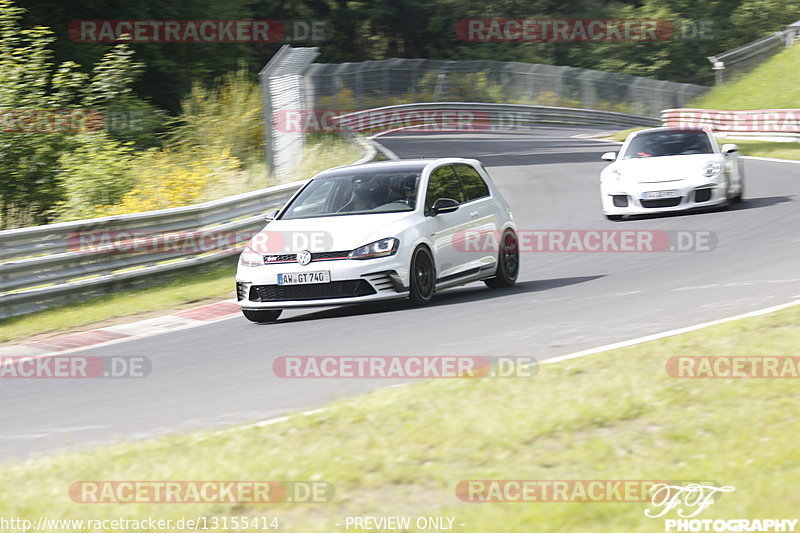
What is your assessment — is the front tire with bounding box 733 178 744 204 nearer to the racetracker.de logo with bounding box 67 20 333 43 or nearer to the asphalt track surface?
the asphalt track surface

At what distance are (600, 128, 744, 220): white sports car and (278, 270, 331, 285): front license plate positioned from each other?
27.3 feet

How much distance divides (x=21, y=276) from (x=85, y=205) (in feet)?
19.2

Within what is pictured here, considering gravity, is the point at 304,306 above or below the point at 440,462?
below

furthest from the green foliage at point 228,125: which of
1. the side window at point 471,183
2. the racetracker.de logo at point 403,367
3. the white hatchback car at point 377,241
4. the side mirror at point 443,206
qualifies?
the racetracker.de logo at point 403,367

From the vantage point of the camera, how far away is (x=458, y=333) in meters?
9.34

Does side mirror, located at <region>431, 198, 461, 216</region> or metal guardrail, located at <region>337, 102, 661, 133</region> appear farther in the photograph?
metal guardrail, located at <region>337, 102, 661, 133</region>

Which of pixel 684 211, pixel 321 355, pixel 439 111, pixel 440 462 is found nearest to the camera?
pixel 440 462

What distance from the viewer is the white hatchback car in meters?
10.8

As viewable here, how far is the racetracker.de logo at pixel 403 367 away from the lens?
23.9 feet

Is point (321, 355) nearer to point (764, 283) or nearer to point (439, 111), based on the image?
point (764, 283)

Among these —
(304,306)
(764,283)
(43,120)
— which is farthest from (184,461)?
(43,120)

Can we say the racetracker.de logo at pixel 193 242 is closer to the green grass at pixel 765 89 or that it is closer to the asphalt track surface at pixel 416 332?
the asphalt track surface at pixel 416 332

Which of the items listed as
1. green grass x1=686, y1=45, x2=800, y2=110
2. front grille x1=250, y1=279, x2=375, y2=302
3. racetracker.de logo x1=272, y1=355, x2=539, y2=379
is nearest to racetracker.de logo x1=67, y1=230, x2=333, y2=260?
front grille x1=250, y1=279, x2=375, y2=302

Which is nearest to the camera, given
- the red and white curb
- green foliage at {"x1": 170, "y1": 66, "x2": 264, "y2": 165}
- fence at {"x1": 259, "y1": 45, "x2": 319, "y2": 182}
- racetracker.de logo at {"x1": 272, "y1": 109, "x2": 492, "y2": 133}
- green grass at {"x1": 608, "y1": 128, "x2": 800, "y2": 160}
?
the red and white curb
